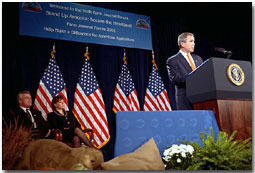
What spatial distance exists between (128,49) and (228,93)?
117 inches

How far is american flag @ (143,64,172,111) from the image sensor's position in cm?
466

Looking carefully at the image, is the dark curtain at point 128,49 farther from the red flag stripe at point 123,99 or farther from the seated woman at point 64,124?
the seated woman at point 64,124

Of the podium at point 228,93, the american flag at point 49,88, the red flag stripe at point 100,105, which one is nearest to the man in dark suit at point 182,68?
the podium at point 228,93

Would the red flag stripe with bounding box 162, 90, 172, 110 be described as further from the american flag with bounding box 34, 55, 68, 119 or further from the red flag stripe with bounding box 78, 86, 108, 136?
the american flag with bounding box 34, 55, 68, 119

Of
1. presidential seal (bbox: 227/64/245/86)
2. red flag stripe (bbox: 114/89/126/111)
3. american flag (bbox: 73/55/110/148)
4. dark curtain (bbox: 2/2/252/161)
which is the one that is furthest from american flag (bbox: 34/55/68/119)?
presidential seal (bbox: 227/64/245/86)

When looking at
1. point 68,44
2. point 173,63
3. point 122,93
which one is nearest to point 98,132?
point 122,93

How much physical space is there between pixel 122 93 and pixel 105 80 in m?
0.37

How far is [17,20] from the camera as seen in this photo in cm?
392

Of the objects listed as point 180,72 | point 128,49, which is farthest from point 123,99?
point 180,72

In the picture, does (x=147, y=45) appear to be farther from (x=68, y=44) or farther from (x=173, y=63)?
(x=173, y=63)

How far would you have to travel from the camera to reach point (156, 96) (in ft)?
15.5

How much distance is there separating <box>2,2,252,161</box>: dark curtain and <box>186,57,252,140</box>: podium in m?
1.65

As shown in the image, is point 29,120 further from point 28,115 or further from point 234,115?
point 234,115

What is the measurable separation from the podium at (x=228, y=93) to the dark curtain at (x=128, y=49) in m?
1.65
